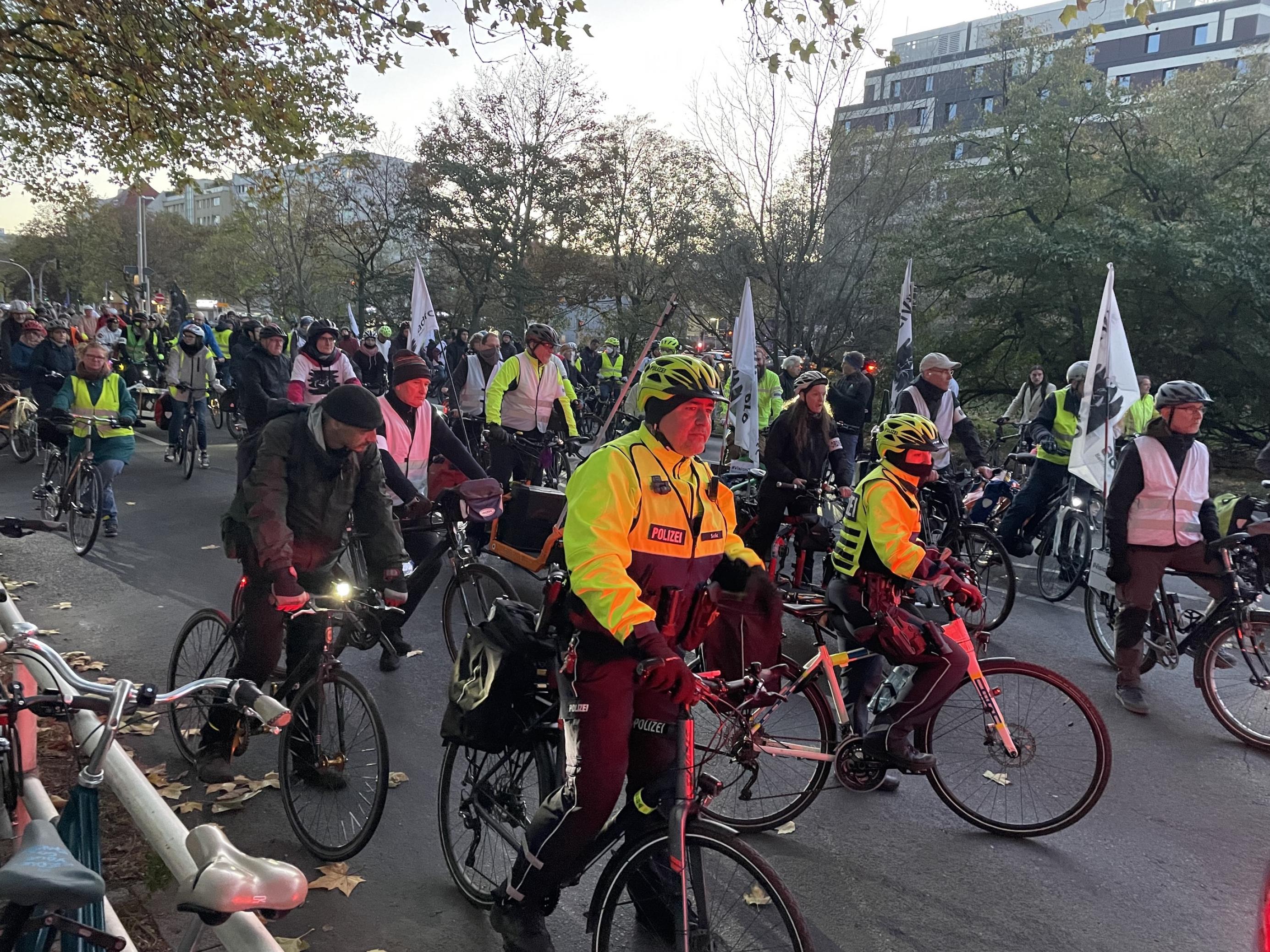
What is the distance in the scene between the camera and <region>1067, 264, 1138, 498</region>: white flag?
8180 millimetres

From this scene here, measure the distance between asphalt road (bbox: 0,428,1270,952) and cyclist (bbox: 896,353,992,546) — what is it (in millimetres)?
2084

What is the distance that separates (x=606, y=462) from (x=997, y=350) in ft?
62.1

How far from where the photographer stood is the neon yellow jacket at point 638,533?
9.55 feet

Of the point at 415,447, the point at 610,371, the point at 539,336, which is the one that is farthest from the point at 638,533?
the point at 610,371

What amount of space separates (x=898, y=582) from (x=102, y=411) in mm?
8084

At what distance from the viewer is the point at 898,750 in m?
4.18

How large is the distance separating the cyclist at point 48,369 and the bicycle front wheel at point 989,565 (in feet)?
39.2

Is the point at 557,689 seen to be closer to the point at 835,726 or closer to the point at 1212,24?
the point at 835,726

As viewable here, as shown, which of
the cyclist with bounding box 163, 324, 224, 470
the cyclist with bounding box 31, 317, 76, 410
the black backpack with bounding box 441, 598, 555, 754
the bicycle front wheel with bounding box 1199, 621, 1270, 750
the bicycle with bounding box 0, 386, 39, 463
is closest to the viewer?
the black backpack with bounding box 441, 598, 555, 754

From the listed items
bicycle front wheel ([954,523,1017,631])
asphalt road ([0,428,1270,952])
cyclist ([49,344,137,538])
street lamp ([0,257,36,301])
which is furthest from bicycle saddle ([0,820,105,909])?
street lamp ([0,257,36,301])

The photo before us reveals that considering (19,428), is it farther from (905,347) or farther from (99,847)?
(99,847)

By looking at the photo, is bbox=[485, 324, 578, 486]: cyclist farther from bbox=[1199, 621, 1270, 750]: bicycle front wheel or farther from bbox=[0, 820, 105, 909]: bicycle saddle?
bbox=[0, 820, 105, 909]: bicycle saddle

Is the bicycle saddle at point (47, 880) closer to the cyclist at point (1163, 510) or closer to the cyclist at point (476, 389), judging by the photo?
the cyclist at point (1163, 510)

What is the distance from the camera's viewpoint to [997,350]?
2014 centimetres
